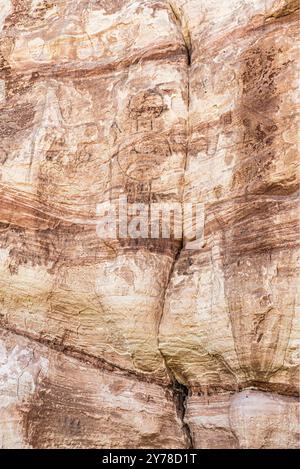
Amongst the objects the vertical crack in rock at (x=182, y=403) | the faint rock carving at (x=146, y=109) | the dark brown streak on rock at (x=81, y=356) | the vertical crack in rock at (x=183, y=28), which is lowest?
the vertical crack in rock at (x=182, y=403)

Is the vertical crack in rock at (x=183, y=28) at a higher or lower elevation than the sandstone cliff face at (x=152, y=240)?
higher

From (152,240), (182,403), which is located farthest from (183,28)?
(182,403)

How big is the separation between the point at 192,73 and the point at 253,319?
2085 mm

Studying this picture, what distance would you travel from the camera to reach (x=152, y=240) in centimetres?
615

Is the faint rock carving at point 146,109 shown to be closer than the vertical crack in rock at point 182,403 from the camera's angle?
No

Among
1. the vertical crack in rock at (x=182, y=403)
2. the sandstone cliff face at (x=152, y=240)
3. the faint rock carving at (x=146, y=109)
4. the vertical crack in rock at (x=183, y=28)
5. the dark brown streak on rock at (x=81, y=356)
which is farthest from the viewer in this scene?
the vertical crack in rock at (x=183, y=28)

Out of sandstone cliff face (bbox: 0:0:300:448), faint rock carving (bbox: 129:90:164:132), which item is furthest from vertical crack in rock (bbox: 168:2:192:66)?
faint rock carving (bbox: 129:90:164:132)

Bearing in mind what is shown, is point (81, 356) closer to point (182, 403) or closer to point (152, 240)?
point (182, 403)

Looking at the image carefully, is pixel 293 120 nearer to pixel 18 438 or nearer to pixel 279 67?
pixel 279 67

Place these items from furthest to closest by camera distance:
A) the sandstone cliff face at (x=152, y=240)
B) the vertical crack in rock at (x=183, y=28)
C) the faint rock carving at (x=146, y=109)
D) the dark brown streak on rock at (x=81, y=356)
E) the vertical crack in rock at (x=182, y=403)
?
the vertical crack in rock at (x=183, y=28) < the faint rock carving at (x=146, y=109) < the dark brown streak on rock at (x=81, y=356) < the vertical crack in rock at (x=182, y=403) < the sandstone cliff face at (x=152, y=240)

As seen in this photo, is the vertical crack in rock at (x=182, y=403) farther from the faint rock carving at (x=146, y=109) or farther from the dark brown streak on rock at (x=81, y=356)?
the faint rock carving at (x=146, y=109)

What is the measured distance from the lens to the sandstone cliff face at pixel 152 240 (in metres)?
5.59

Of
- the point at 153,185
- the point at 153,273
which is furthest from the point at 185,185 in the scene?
the point at 153,273

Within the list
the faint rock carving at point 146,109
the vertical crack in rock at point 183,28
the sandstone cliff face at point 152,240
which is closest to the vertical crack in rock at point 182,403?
the sandstone cliff face at point 152,240
